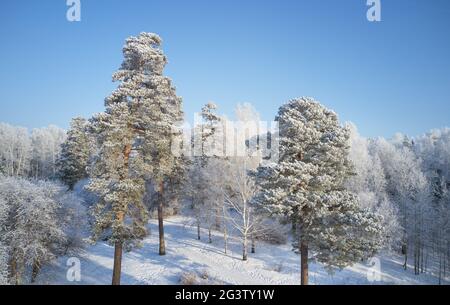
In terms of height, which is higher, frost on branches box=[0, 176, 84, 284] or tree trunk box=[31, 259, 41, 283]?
frost on branches box=[0, 176, 84, 284]

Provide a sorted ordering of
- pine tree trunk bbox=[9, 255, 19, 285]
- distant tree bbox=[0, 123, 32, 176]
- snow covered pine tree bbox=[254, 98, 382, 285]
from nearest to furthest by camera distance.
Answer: snow covered pine tree bbox=[254, 98, 382, 285] → pine tree trunk bbox=[9, 255, 19, 285] → distant tree bbox=[0, 123, 32, 176]

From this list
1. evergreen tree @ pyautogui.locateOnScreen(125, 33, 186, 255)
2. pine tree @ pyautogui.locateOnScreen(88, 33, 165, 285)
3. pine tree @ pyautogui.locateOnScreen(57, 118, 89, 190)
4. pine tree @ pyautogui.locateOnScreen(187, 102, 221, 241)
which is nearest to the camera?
pine tree @ pyautogui.locateOnScreen(88, 33, 165, 285)

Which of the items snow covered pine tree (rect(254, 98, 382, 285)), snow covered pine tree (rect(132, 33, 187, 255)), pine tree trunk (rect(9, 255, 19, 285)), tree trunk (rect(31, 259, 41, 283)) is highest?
snow covered pine tree (rect(132, 33, 187, 255))

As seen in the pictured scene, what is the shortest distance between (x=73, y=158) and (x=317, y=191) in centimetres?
3980

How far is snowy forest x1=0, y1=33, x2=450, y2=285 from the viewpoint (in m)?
14.7

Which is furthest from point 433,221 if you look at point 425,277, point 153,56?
point 153,56

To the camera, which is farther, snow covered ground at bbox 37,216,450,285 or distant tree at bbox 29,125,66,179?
distant tree at bbox 29,125,66,179

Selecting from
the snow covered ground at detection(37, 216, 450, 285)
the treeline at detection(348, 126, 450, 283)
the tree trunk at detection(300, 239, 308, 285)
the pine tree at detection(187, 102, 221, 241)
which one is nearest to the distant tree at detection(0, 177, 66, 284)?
the snow covered ground at detection(37, 216, 450, 285)

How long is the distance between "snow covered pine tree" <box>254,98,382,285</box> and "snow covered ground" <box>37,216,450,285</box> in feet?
27.7

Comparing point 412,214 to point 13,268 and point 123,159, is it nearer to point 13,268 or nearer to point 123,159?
point 123,159

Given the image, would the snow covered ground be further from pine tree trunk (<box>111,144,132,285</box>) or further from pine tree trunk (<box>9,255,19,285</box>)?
pine tree trunk (<box>111,144,132,285</box>)

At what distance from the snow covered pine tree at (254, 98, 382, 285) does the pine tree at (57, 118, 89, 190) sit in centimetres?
3644
